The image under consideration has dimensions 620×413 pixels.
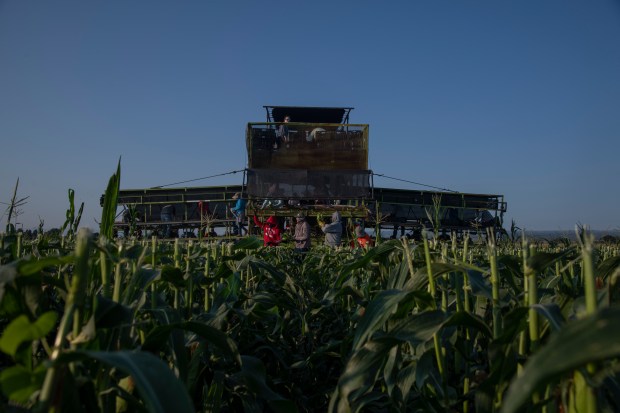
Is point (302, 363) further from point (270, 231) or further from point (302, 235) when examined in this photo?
point (270, 231)

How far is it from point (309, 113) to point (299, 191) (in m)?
4.18

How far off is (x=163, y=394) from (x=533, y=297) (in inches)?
30.5

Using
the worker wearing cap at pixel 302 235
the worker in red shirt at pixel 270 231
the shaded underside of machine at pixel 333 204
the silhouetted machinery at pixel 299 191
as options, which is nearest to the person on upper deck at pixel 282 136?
the silhouetted machinery at pixel 299 191

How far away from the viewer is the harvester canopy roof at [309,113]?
14844mm

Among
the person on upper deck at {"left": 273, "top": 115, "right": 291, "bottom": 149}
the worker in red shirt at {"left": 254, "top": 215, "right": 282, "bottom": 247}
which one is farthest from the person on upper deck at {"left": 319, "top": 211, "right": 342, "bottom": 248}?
the person on upper deck at {"left": 273, "top": 115, "right": 291, "bottom": 149}

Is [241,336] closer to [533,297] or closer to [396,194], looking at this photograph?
[533,297]

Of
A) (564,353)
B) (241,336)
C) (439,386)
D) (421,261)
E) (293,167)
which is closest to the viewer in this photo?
(564,353)

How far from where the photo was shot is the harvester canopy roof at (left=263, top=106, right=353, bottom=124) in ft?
48.7

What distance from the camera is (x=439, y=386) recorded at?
4.41ft

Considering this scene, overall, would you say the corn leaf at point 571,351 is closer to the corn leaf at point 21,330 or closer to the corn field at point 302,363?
the corn field at point 302,363

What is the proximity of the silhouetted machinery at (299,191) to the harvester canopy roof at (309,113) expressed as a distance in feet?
5.95

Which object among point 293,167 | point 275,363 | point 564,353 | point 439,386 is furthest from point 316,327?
point 293,167

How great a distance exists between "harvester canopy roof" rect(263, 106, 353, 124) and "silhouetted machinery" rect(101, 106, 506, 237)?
5.95ft

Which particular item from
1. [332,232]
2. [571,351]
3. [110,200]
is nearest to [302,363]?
[110,200]
